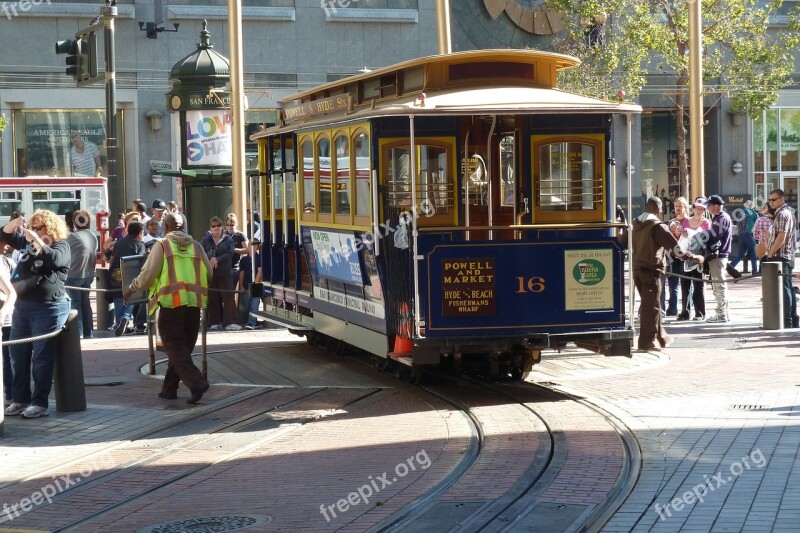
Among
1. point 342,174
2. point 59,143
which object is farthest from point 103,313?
point 59,143

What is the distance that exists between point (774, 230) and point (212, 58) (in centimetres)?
1038

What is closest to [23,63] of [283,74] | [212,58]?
[283,74]

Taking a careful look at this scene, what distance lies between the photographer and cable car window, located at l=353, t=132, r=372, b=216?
41.1ft

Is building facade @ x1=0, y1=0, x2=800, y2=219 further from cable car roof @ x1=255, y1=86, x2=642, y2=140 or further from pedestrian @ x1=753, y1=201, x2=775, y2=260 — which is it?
cable car roof @ x1=255, y1=86, x2=642, y2=140

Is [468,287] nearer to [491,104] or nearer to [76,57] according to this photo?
[491,104]

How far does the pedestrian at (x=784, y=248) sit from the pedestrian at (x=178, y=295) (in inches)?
323

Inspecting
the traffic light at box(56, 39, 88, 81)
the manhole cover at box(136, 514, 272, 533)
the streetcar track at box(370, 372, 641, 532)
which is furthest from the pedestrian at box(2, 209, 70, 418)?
the traffic light at box(56, 39, 88, 81)

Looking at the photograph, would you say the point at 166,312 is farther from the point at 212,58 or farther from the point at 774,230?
the point at 212,58

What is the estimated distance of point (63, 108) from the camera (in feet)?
115

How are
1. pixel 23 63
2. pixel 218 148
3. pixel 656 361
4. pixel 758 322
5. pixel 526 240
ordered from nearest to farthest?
1. pixel 526 240
2. pixel 656 361
3. pixel 758 322
4. pixel 218 148
5. pixel 23 63

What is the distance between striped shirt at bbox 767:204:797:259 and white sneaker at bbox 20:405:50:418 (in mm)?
9925

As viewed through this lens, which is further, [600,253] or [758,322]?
[758,322]

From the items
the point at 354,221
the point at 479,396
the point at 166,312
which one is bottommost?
the point at 479,396

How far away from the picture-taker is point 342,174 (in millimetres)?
13367
